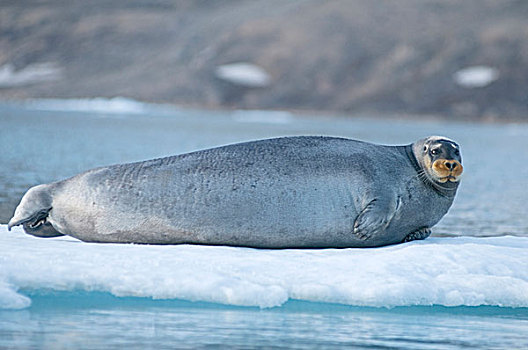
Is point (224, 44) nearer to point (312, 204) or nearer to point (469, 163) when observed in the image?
point (469, 163)

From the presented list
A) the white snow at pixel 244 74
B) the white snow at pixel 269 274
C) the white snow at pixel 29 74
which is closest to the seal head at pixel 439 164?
the white snow at pixel 269 274

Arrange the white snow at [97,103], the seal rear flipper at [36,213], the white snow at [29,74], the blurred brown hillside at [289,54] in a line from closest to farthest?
1. the seal rear flipper at [36,213]
2. the white snow at [97,103]
3. the blurred brown hillside at [289,54]
4. the white snow at [29,74]

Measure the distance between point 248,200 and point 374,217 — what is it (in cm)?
70

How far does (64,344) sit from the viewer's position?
384cm

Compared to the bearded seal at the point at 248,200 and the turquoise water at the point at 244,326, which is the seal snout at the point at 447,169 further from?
the turquoise water at the point at 244,326

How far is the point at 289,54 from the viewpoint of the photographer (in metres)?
69.8

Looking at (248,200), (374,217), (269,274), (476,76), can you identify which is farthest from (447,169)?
(476,76)

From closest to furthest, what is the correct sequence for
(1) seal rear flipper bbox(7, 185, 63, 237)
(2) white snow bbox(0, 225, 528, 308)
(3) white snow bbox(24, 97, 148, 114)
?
(2) white snow bbox(0, 225, 528, 308)
(1) seal rear flipper bbox(7, 185, 63, 237)
(3) white snow bbox(24, 97, 148, 114)

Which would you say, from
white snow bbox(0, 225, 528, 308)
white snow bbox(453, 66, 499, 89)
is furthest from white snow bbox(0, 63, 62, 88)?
white snow bbox(0, 225, 528, 308)

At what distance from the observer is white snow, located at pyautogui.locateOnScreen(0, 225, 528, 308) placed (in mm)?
4535

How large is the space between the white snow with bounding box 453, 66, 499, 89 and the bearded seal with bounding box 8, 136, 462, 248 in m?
56.4

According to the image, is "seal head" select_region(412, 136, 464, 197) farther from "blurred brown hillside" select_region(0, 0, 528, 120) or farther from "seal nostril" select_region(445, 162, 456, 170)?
"blurred brown hillside" select_region(0, 0, 528, 120)

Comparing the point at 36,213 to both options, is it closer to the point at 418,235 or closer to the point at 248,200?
the point at 248,200

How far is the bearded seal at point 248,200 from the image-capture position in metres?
5.52
